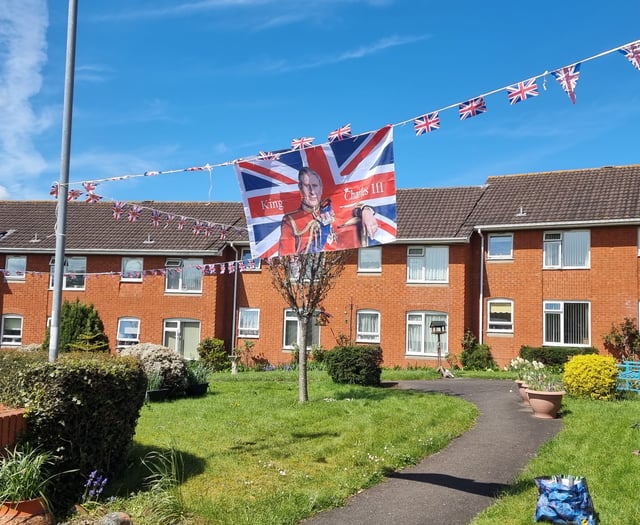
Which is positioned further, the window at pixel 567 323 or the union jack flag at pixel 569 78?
the window at pixel 567 323

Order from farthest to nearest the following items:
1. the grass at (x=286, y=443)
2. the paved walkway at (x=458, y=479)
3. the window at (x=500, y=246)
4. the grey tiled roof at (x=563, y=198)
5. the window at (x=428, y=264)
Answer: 1. the window at (x=428, y=264)
2. the window at (x=500, y=246)
3. the grey tiled roof at (x=563, y=198)
4. the grass at (x=286, y=443)
5. the paved walkway at (x=458, y=479)

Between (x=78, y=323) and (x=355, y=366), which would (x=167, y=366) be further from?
(x=78, y=323)

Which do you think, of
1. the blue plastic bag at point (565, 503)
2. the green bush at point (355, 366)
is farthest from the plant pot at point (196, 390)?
the blue plastic bag at point (565, 503)

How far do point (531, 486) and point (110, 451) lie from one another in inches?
202

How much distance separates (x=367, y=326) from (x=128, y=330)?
11.5 m

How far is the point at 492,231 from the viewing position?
2566 cm

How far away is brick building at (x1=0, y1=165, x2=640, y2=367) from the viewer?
944 inches

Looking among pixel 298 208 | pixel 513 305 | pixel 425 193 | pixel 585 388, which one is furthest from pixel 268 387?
pixel 425 193

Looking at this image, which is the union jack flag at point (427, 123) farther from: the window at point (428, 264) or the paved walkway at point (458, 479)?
the window at point (428, 264)

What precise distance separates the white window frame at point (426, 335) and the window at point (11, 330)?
1873 centimetres

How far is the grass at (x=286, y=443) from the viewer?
6883mm

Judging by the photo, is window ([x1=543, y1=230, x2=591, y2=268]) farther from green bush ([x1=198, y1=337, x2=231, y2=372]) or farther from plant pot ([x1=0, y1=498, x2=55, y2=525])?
plant pot ([x1=0, y1=498, x2=55, y2=525])

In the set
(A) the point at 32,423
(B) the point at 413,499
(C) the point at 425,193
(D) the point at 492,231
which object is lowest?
(B) the point at 413,499

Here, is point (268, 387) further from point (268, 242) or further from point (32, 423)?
point (32, 423)
